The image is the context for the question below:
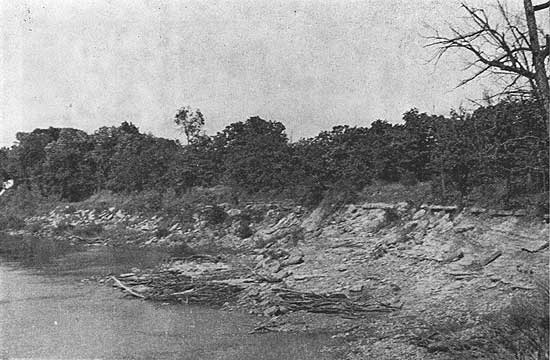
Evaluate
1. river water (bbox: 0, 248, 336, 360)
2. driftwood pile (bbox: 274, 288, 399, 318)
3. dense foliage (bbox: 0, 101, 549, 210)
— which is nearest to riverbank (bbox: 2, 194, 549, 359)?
driftwood pile (bbox: 274, 288, 399, 318)

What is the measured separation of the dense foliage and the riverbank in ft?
5.89

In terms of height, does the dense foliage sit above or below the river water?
above

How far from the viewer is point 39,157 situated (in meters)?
66.1

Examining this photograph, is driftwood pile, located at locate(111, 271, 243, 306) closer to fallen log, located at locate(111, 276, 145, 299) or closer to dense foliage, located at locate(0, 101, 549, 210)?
fallen log, located at locate(111, 276, 145, 299)

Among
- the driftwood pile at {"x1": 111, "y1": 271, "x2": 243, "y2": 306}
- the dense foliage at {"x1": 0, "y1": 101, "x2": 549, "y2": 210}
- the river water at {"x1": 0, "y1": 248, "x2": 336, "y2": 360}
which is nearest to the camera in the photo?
the river water at {"x1": 0, "y1": 248, "x2": 336, "y2": 360}

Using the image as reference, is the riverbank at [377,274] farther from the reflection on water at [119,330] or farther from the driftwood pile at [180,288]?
the reflection on water at [119,330]

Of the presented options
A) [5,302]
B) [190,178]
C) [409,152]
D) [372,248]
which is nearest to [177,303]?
[5,302]

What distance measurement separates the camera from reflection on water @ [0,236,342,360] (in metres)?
12.6

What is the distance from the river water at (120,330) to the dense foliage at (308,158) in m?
6.68

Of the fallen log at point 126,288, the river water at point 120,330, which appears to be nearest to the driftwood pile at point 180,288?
the fallen log at point 126,288

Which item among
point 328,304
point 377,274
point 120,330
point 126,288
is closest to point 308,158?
point 377,274

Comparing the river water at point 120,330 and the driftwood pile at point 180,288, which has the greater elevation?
the driftwood pile at point 180,288

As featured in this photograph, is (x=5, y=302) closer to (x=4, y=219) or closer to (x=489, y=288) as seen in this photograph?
(x=489, y=288)

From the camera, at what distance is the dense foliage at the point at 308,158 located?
19359 millimetres
